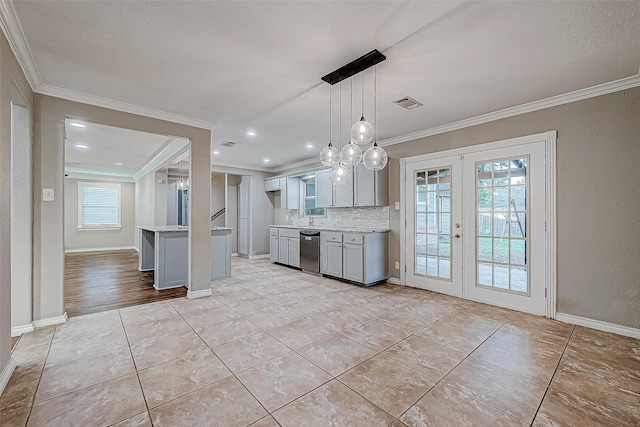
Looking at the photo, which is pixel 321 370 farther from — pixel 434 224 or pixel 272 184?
pixel 272 184

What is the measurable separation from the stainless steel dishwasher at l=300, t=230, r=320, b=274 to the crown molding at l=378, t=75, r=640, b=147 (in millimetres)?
2418

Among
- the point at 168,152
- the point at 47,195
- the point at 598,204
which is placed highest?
the point at 168,152

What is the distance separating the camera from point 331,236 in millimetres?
5051

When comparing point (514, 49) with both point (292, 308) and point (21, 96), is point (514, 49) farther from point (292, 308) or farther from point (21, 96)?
point (21, 96)

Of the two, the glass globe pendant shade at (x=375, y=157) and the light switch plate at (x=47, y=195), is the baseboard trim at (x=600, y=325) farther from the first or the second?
the light switch plate at (x=47, y=195)

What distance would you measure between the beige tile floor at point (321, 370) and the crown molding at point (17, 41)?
238 centimetres

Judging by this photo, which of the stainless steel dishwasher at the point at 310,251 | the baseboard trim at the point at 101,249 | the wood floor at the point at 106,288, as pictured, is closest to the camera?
the wood floor at the point at 106,288

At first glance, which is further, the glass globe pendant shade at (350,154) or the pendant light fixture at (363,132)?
the glass globe pendant shade at (350,154)

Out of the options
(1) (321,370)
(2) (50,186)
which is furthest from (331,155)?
(2) (50,186)

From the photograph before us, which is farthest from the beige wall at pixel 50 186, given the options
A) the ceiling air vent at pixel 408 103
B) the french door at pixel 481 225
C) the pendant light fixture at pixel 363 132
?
the french door at pixel 481 225

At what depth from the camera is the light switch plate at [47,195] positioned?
2879mm

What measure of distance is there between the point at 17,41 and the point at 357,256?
4.25 metres

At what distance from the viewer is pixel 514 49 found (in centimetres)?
221

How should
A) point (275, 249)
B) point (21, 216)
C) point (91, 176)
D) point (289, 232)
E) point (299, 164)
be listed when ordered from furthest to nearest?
1. point (91, 176)
2. point (299, 164)
3. point (275, 249)
4. point (289, 232)
5. point (21, 216)
